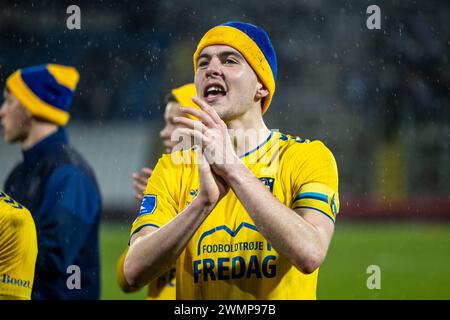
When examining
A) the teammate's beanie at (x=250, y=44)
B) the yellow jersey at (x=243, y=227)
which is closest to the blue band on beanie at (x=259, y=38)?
the teammate's beanie at (x=250, y=44)

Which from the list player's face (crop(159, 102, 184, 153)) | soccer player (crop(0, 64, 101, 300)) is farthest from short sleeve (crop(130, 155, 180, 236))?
soccer player (crop(0, 64, 101, 300))

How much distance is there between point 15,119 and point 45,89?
1.04 feet

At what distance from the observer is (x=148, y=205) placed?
257 centimetres

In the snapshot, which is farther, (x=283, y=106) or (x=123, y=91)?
(x=123, y=91)

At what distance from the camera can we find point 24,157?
4.25 m

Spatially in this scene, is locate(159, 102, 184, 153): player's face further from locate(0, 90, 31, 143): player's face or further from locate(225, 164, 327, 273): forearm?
locate(225, 164, 327, 273): forearm

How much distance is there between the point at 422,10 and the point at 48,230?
10.5 metres

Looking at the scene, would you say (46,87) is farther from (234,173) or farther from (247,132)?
(234,173)

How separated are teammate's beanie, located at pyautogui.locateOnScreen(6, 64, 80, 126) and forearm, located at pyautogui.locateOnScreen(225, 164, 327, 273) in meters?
2.48

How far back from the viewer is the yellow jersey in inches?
97.8

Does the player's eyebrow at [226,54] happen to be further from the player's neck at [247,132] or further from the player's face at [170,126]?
the player's face at [170,126]

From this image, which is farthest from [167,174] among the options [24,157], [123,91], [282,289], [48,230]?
[123,91]

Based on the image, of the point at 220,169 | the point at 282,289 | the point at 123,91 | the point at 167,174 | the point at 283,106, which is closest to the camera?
the point at 220,169
